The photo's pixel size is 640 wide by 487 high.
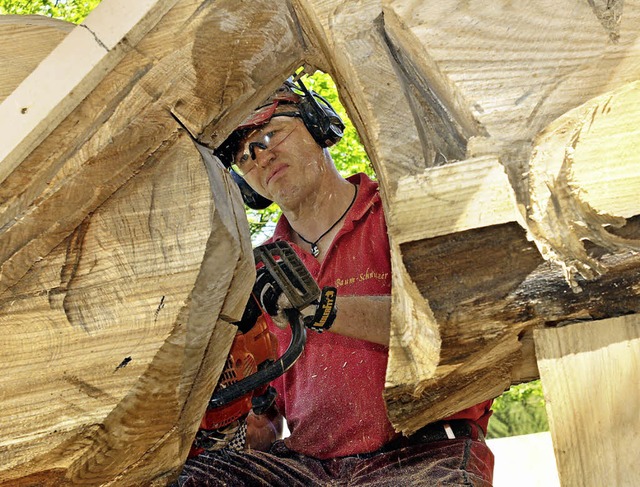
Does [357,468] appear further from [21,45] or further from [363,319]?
[21,45]

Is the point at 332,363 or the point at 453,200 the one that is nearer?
the point at 453,200

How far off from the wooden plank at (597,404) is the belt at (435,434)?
1708mm

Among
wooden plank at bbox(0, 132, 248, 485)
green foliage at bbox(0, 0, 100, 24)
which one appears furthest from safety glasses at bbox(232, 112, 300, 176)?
green foliage at bbox(0, 0, 100, 24)

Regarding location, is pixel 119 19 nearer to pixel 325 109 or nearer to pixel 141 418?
pixel 141 418

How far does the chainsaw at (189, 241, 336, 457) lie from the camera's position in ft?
9.18

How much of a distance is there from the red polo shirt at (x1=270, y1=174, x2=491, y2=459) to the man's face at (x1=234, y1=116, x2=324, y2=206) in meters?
0.29

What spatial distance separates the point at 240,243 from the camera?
199 centimetres

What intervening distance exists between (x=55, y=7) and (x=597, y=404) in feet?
23.4

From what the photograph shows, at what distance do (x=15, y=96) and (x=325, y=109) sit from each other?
84.3 inches

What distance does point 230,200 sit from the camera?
2035mm

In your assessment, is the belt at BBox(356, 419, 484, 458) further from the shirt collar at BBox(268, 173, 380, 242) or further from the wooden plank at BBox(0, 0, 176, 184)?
the wooden plank at BBox(0, 0, 176, 184)

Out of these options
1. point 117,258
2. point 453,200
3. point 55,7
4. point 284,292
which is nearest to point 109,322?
point 117,258

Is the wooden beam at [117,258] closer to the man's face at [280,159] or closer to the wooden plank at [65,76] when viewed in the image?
the wooden plank at [65,76]

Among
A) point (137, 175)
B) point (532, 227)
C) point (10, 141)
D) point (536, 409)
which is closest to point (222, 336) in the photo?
point (137, 175)
